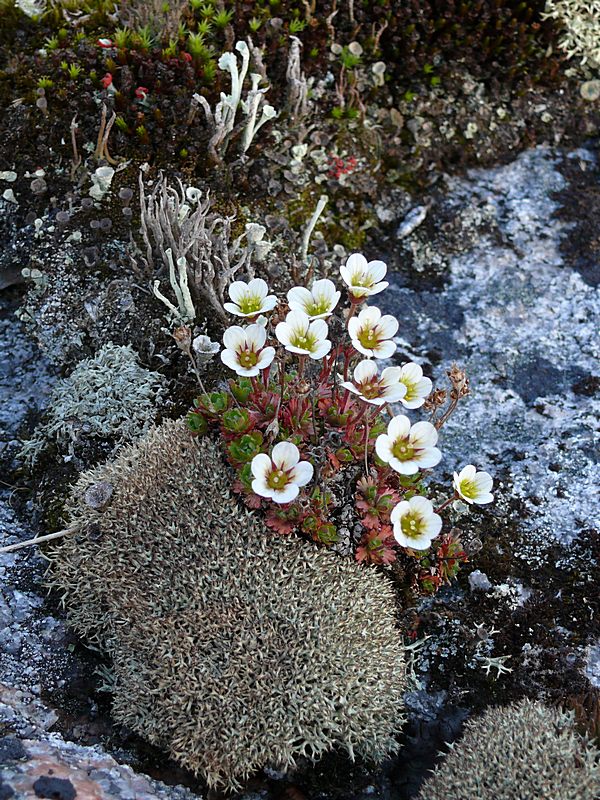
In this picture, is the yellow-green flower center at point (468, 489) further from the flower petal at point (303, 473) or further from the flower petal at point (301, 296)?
the flower petal at point (301, 296)

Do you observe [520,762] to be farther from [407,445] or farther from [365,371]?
[365,371]

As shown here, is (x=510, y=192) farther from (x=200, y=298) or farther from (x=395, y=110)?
(x=200, y=298)

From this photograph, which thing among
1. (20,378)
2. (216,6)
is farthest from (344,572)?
(216,6)

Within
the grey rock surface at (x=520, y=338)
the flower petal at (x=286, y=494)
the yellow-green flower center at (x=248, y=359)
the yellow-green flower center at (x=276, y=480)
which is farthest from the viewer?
the grey rock surface at (x=520, y=338)

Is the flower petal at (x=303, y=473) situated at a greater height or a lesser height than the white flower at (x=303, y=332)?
lesser

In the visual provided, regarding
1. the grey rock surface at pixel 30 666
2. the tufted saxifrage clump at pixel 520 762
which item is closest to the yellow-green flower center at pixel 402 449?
the tufted saxifrage clump at pixel 520 762

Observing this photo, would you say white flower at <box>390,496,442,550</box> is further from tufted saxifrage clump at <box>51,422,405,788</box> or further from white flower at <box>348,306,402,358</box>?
white flower at <box>348,306,402,358</box>

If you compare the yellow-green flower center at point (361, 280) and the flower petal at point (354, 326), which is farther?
the yellow-green flower center at point (361, 280)

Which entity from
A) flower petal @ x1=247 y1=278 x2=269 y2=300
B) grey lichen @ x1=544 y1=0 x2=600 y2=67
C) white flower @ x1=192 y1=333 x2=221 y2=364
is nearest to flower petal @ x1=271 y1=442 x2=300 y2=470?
flower petal @ x1=247 y1=278 x2=269 y2=300
